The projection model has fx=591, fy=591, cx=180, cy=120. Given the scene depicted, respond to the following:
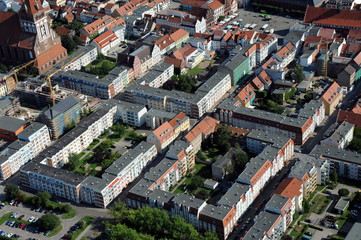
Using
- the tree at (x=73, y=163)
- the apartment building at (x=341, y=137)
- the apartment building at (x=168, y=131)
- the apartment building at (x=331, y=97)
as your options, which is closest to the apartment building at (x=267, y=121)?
the apartment building at (x=331, y=97)

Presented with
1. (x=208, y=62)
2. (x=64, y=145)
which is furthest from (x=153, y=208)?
(x=208, y=62)

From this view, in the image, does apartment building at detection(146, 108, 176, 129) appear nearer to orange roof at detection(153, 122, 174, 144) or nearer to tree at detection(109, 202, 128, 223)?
orange roof at detection(153, 122, 174, 144)

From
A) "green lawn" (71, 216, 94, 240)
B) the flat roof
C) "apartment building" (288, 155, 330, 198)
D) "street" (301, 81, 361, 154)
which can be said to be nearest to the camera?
"green lawn" (71, 216, 94, 240)

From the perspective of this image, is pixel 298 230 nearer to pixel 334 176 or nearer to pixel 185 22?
pixel 334 176

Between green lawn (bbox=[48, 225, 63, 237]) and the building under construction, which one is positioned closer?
green lawn (bbox=[48, 225, 63, 237])

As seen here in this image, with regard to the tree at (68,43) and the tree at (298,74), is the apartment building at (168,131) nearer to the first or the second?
the tree at (298,74)

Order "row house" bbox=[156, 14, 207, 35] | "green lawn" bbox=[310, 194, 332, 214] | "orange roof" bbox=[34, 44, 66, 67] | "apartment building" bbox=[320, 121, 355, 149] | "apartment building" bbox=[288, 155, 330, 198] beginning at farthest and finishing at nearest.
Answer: "row house" bbox=[156, 14, 207, 35] → "orange roof" bbox=[34, 44, 66, 67] → "apartment building" bbox=[320, 121, 355, 149] → "apartment building" bbox=[288, 155, 330, 198] → "green lawn" bbox=[310, 194, 332, 214]

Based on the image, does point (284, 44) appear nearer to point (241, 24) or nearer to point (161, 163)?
point (241, 24)

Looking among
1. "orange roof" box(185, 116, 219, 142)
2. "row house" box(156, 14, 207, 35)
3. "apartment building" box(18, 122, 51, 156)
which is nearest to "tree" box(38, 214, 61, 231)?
"apartment building" box(18, 122, 51, 156)
